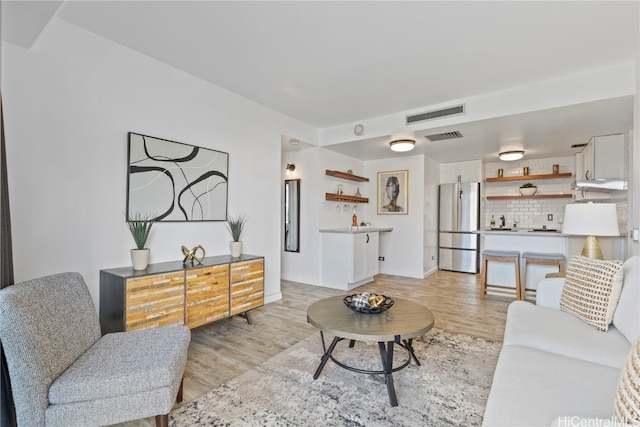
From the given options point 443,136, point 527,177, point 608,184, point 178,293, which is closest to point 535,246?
point 608,184

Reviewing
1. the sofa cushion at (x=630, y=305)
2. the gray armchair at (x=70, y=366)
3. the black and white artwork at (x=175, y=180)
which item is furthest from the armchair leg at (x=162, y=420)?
the sofa cushion at (x=630, y=305)

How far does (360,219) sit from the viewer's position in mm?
6309

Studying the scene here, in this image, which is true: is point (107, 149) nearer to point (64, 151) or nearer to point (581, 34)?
point (64, 151)

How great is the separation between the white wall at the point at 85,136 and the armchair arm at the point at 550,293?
3.11 m

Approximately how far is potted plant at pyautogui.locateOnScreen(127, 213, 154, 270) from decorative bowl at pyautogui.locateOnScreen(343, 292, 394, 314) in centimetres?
171

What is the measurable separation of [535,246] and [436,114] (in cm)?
231

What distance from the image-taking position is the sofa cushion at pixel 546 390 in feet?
3.60

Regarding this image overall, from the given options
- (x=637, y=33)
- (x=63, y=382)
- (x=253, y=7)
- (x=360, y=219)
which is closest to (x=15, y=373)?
(x=63, y=382)

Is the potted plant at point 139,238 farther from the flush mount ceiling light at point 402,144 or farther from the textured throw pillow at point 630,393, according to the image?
the flush mount ceiling light at point 402,144

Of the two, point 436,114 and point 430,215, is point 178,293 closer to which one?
point 436,114

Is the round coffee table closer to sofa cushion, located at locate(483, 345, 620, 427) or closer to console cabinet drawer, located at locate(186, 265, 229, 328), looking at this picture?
sofa cushion, located at locate(483, 345, 620, 427)

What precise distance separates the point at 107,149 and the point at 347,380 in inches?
104

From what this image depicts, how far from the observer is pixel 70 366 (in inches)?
58.2

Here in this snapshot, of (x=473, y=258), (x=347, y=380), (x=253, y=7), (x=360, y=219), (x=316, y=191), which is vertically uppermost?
(x=253, y=7)
